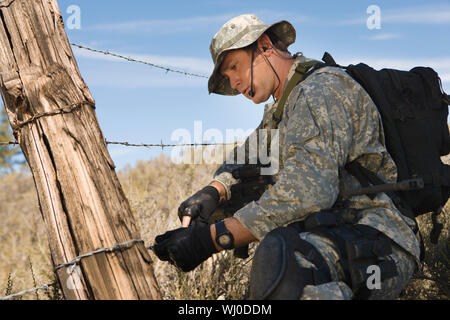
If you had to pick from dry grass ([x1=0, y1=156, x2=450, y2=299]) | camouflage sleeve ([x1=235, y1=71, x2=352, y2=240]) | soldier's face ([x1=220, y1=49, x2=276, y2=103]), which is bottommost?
dry grass ([x1=0, y1=156, x2=450, y2=299])

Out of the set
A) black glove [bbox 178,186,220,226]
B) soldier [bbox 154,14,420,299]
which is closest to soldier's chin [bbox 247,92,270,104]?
soldier [bbox 154,14,420,299]

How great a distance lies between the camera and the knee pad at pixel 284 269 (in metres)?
2.20

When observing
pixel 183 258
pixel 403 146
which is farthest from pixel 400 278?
pixel 183 258

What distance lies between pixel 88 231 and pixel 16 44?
119 centimetres

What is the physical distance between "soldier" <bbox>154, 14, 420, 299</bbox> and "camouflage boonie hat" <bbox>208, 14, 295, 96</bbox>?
48 centimetres

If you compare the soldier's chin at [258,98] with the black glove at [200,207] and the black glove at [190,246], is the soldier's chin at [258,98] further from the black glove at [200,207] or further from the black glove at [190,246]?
the black glove at [190,246]

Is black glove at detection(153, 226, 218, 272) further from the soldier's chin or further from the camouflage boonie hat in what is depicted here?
the camouflage boonie hat

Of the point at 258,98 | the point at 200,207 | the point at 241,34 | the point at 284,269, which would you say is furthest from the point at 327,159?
the point at 200,207

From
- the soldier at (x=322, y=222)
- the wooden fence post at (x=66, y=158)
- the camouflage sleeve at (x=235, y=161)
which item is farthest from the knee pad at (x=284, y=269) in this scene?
the camouflage sleeve at (x=235, y=161)

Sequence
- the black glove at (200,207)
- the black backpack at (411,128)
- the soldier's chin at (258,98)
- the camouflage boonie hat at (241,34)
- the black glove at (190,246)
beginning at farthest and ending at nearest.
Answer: the black glove at (200,207), the soldier's chin at (258,98), the camouflage boonie hat at (241,34), the black backpack at (411,128), the black glove at (190,246)

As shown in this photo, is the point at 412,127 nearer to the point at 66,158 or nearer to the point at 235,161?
the point at 235,161

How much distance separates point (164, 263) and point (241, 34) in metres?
2.92

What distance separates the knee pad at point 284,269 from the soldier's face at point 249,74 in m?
1.29

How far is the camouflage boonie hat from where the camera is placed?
3.31m
